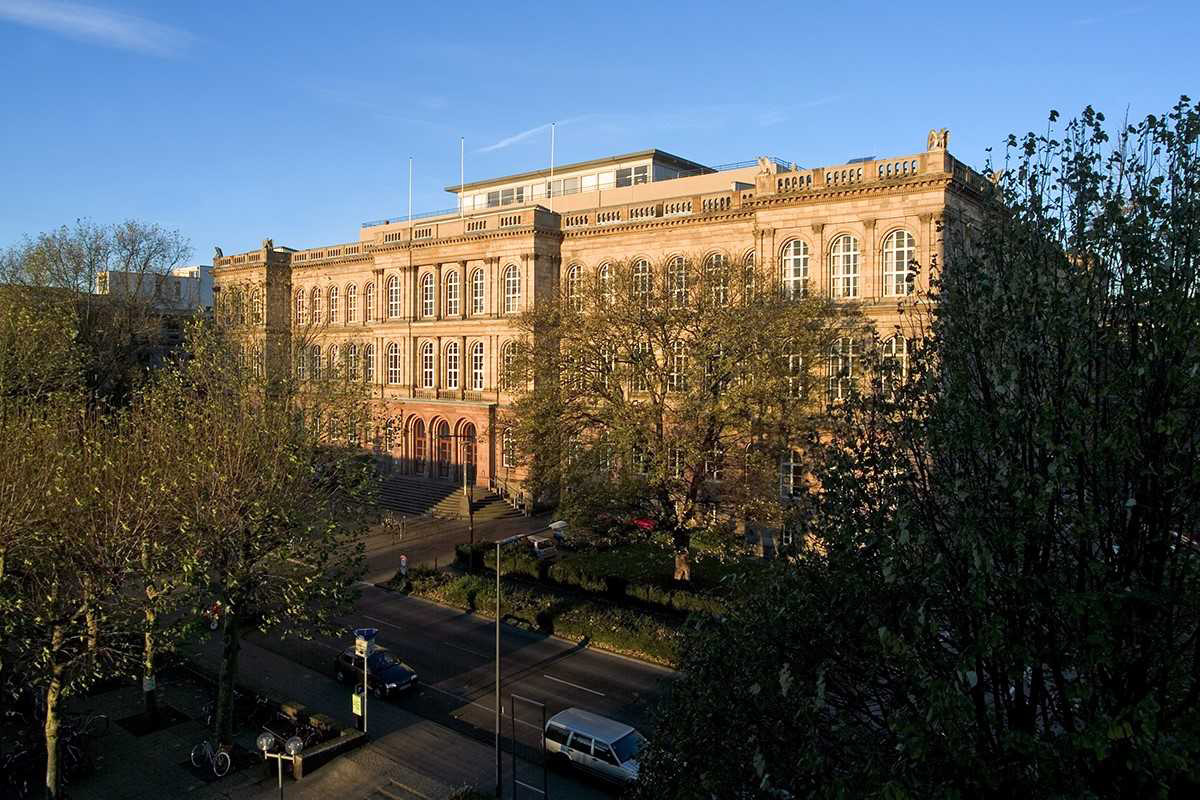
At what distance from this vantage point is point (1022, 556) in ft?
34.8

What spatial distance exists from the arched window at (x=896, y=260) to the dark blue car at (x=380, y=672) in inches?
1130

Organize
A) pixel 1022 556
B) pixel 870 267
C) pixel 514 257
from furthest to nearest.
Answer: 1. pixel 514 257
2. pixel 870 267
3. pixel 1022 556

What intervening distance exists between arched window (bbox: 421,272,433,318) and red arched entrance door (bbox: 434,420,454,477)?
8464 mm

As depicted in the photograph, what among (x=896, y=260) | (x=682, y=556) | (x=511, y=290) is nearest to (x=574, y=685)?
(x=682, y=556)

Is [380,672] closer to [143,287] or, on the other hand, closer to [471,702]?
[471,702]

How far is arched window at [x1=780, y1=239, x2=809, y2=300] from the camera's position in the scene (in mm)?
44562

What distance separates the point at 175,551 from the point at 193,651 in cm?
1305

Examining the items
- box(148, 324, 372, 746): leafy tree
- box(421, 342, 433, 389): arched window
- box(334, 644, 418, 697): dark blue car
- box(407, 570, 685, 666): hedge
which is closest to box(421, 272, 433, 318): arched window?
box(421, 342, 433, 389): arched window

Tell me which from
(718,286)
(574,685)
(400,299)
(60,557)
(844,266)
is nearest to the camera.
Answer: (60,557)

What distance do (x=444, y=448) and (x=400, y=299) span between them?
1251 cm

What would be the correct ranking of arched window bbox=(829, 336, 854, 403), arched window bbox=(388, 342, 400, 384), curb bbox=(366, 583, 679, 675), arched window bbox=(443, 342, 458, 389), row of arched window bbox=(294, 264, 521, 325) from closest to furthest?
arched window bbox=(829, 336, 854, 403) < curb bbox=(366, 583, 679, 675) < row of arched window bbox=(294, 264, 521, 325) < arched window bbox=(443, 342, 458, 389) < arched window bbox=(388, 342, 400, 384)

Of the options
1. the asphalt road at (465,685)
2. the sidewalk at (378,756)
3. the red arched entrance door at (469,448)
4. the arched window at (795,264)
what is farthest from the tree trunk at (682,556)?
the red arched entrance door at (469,448)

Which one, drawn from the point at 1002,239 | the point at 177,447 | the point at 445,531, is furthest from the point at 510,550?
the point at 1002,239

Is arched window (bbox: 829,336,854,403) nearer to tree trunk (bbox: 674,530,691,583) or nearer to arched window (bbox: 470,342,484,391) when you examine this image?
tree trunk (bbox: 674,530,691,583)
